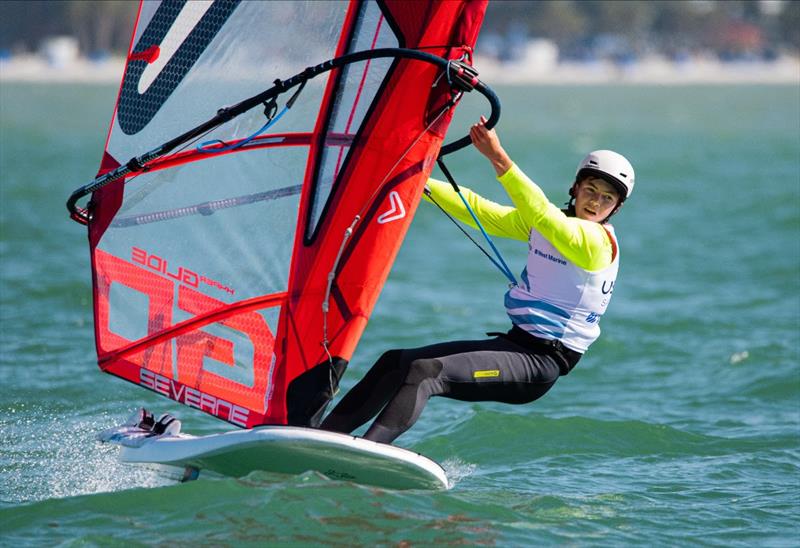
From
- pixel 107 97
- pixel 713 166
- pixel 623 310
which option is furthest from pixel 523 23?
pixel 623 310

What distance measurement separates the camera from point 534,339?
15.9ft

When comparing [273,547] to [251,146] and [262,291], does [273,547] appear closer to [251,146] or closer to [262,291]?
[262,291]

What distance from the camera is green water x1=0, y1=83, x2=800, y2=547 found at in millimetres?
4605

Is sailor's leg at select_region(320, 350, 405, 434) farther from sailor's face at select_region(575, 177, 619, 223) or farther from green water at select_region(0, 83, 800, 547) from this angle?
sailor's face at select_region(575, 177, 619, 223)

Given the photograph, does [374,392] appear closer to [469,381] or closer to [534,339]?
[469,381]

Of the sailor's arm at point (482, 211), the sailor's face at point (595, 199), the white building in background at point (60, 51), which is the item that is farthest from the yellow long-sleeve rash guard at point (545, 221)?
the white building in background at point (60, 51)

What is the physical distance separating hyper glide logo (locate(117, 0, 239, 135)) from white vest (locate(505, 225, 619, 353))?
1.49 m

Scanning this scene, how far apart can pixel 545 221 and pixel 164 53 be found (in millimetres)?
1653

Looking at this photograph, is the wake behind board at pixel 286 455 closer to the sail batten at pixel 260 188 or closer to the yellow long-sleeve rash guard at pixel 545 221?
the sail batten at pixel 260 188

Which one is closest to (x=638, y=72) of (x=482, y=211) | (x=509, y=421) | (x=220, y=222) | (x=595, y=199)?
(x=509, y=421)

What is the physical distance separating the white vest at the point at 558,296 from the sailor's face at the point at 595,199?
73 mm

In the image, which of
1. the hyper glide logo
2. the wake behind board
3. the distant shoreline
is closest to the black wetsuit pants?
the wake behind board

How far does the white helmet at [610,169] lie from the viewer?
4733mm

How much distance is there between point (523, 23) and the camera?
385ft
